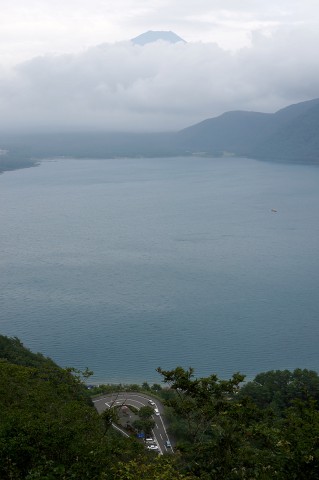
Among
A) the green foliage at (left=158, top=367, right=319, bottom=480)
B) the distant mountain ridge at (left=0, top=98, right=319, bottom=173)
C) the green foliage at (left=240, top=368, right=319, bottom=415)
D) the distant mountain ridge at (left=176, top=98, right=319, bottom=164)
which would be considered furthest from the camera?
the distant mountain ridge at (left=176, top=98, right=319, bottom=164)

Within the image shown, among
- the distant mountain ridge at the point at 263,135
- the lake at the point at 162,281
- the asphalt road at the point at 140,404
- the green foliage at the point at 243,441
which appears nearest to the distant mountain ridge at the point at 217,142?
the distant mountain ridge at the point at 263,135

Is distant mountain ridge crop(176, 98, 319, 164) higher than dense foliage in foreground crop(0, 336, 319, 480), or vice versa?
distant mountain ridge crop(176, 98, 319, 164)

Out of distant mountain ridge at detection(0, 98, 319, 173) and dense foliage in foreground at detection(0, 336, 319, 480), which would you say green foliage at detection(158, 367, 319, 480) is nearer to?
dense foliage in foreground at detection(0, 336, 319, 480)

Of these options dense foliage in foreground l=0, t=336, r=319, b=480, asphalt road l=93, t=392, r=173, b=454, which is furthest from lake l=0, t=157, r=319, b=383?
dense foliage in foreground l=0, t=336, r=319, b=480

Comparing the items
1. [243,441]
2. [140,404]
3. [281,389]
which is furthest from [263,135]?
[243,441]

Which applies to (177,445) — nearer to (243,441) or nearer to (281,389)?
(243,441)

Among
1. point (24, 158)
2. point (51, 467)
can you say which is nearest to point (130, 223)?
point (51, 467)
